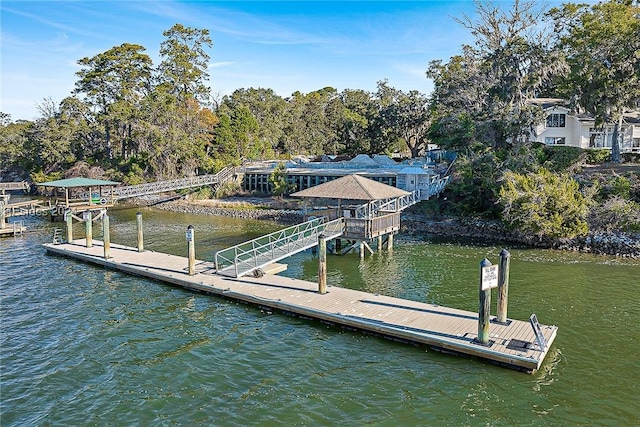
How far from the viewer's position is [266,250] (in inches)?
817

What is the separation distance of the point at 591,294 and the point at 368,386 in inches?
461

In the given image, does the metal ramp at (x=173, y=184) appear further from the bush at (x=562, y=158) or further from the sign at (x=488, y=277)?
the sign at (x=488, y=277)

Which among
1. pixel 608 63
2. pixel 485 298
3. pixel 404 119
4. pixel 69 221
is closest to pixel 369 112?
pixel 404 119

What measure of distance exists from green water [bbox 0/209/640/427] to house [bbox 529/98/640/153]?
1015 inches

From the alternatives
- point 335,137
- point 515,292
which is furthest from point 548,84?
point 515,292

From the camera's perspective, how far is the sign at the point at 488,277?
42.4 ft

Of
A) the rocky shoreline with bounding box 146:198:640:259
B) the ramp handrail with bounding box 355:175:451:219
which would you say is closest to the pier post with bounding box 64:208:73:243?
the rocky shoreline with bounding box 146:198:640:259

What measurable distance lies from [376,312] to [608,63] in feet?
95.0

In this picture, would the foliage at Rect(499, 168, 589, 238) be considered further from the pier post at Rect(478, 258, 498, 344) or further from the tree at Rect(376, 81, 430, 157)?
the tree at Rect(376, 81, 430, 157)

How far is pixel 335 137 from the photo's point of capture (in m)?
72.8

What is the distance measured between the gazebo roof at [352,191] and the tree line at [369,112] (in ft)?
24.4

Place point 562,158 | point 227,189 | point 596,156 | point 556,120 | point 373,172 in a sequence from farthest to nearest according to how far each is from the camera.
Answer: point 227,189 < point 556,120 < point 373,172 < point 596,156 < point 562,158

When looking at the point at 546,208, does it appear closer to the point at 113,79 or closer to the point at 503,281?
the point at 503,281

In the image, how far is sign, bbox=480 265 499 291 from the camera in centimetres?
1294
